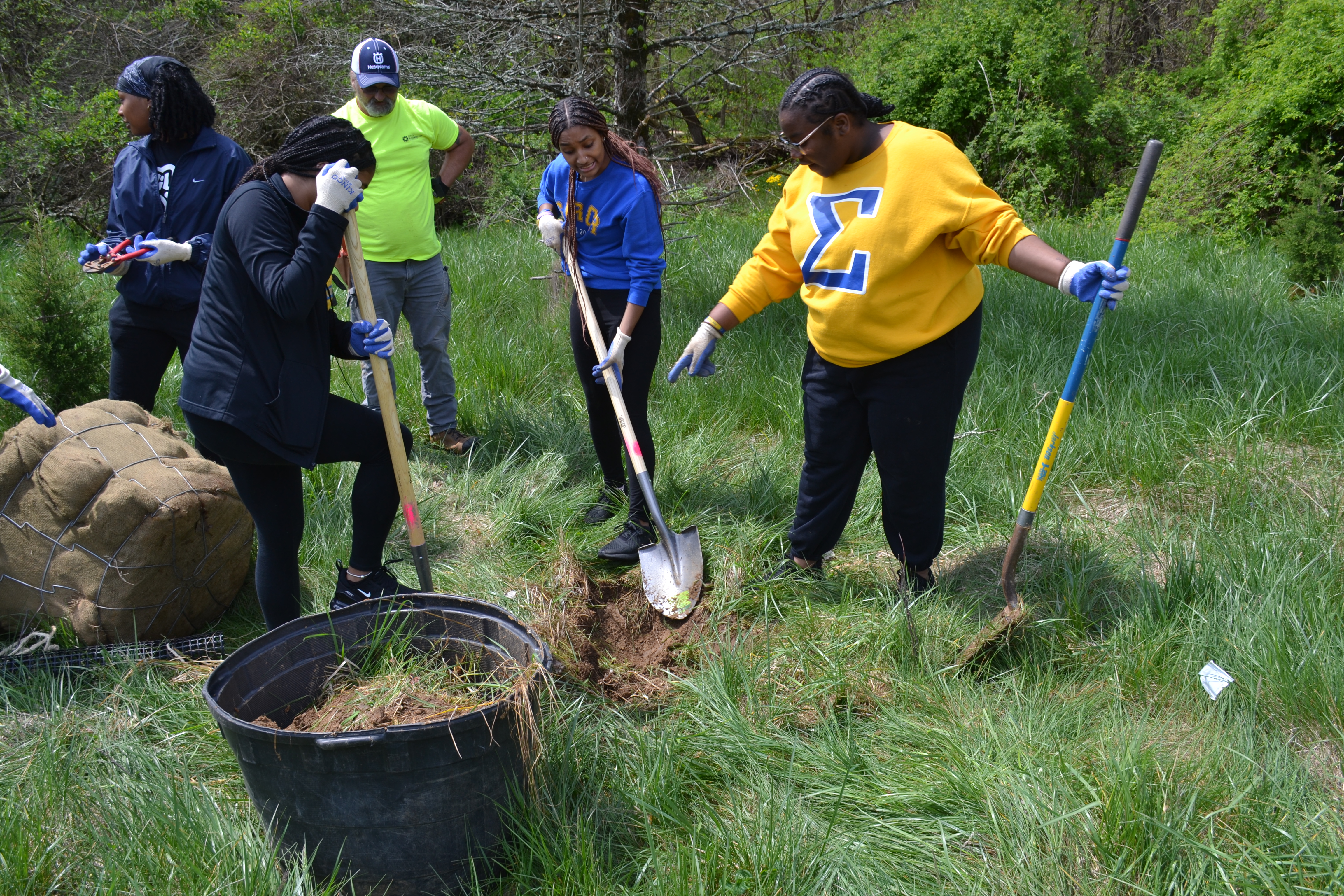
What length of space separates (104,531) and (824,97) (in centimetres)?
277

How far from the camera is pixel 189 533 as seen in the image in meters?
3.06

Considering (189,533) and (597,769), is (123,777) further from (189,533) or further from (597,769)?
(597,769)

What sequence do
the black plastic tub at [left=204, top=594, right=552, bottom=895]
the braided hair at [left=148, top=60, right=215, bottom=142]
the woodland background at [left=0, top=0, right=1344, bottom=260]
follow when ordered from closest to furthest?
the black plastic tub at [left=204, top=594, right=552, bottom=895] → the braided hair at [left=148, top=60, right=215, bottom=142] → the woodland background at [left=0, top=0, right=1344, bottom=260]

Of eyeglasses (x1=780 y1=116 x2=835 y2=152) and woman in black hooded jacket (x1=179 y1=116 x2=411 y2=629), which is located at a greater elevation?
eyeglasses (x1=780 y1=116 x2=835 y2=152)

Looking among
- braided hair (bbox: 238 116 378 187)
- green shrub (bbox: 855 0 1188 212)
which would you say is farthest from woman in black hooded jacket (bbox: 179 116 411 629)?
green shrub (bbox: 855 0 1188 212)

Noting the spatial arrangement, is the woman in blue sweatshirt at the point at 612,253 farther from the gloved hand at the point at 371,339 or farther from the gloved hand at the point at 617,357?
the gloved hand at the point at 371,339

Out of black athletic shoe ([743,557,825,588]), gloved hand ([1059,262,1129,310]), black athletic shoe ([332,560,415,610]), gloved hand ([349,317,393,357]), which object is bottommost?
black athletic shoe ([743,557,825,588])

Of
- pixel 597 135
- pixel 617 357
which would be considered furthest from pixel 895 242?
pixel 597 135

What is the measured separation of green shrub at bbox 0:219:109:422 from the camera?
4.02 metres

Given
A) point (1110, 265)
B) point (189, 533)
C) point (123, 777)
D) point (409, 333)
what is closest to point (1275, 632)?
point (1110, 265)

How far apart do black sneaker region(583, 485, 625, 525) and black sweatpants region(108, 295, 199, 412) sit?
1.83 metres

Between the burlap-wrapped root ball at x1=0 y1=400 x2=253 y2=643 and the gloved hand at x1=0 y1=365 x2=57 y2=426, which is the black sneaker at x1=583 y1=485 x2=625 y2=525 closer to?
the burlap-wrapped root ball at x1=0 y1=400 x2=253 y2=643

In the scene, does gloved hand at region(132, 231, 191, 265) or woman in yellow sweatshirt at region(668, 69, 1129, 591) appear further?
gloved hand at region(132, 231, 191, 265)

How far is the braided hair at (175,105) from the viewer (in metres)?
3.42
